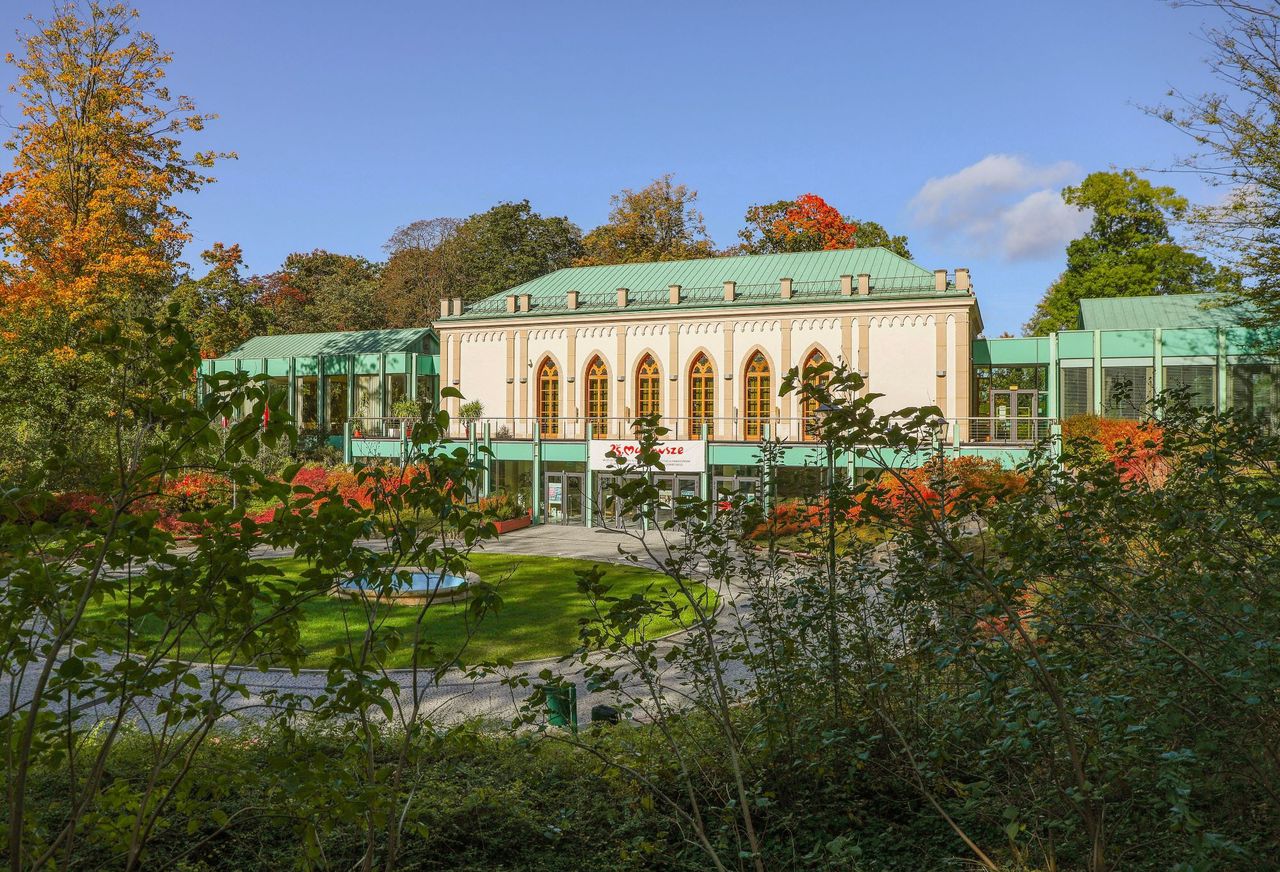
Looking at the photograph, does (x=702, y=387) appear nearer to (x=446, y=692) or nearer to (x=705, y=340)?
(x=705, y=340)

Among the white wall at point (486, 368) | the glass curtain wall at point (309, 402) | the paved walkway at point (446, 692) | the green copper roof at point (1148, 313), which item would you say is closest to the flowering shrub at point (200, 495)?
the paved walkway at point (446, 692)

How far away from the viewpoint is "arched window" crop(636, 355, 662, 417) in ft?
113

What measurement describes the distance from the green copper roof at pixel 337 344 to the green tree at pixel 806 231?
18711mm

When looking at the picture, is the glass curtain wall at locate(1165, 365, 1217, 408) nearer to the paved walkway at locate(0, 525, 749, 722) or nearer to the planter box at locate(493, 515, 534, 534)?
the planter box at locate(493, 515, 534, 534)

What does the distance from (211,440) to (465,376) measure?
34.8 meters

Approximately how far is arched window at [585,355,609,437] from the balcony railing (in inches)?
45.6

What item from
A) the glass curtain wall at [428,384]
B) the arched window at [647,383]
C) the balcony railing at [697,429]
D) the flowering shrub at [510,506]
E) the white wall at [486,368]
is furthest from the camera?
the glass curtain wall at [428,384]

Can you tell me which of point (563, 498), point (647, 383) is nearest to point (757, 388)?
point (647, 383)

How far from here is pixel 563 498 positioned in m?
31.7

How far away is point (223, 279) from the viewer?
123 feet

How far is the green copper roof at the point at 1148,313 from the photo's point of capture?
27562mm

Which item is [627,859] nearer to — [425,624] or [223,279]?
[425,624]

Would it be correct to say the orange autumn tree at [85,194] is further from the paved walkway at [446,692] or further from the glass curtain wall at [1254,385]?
the glass curtain wall at [1254,385]

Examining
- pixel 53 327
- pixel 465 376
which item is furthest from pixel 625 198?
pixel 53 327
